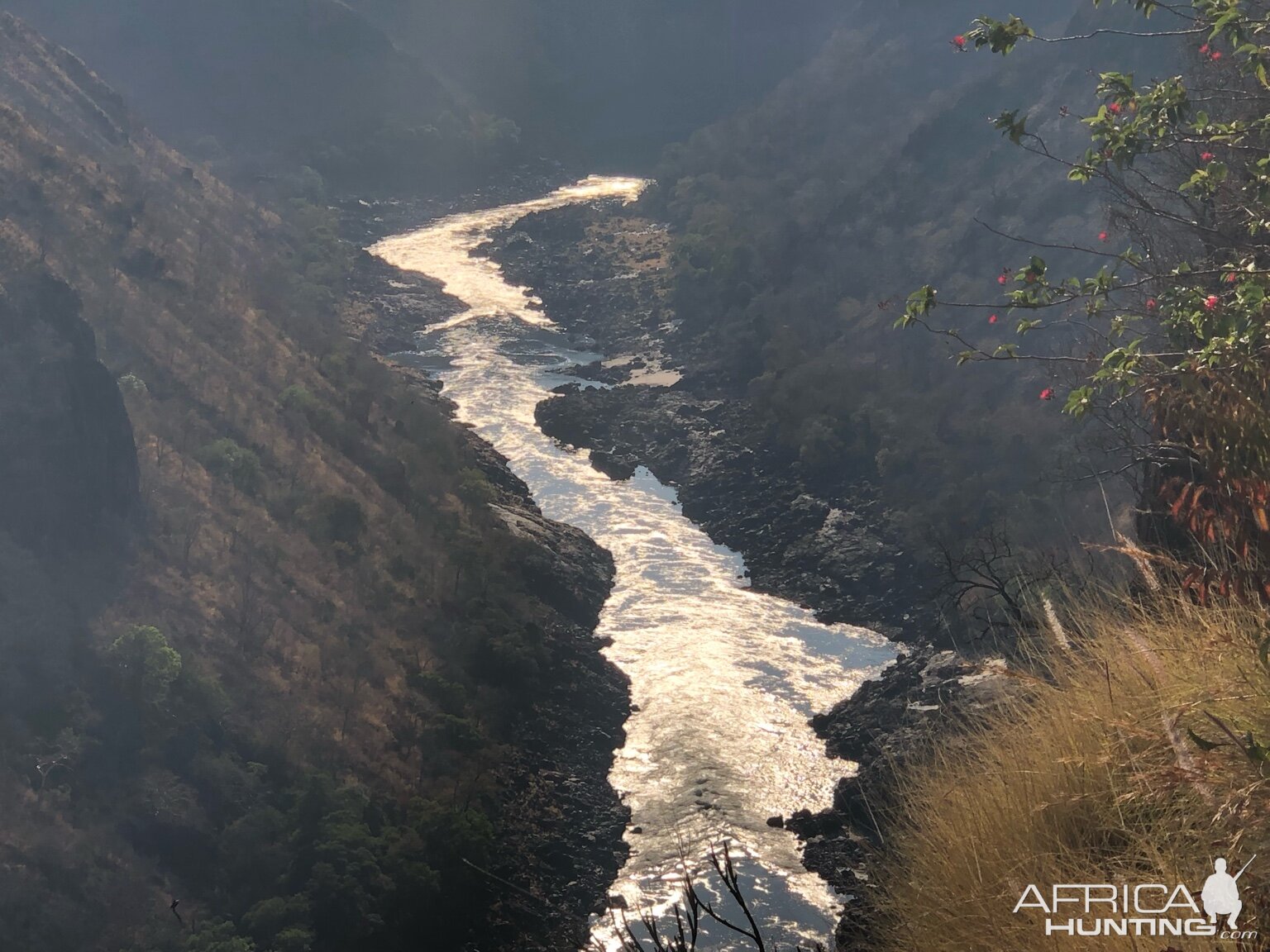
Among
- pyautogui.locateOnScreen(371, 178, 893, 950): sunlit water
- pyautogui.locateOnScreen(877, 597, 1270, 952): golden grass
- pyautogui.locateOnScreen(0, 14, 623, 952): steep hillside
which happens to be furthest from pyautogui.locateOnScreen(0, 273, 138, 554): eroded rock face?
pyautogui.locateOnScreen(877, 597, 1270, 952): golden grass

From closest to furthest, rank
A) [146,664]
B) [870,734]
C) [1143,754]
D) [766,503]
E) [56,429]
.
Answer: [1143,754] < [146,664] < [56,429] < [870,734] < [766,503]

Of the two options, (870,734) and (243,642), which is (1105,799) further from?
(243,642)

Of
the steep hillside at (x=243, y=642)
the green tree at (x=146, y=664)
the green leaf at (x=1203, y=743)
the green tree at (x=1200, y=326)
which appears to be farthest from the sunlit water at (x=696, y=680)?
the green tree at (x=146, y=664)

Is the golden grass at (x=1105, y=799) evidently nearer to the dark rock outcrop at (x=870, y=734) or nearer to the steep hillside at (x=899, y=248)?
the dark rock outcrop at (x=870, y=734)


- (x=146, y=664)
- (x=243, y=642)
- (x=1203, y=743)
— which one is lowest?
(x=1203, y=743)

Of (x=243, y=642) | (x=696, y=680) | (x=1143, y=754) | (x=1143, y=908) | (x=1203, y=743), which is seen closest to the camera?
(x=1143, y=908)

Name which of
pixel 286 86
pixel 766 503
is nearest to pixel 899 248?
pixel 766 503

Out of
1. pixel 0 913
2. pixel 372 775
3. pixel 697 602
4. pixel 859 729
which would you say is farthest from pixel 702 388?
pixel 0 913
